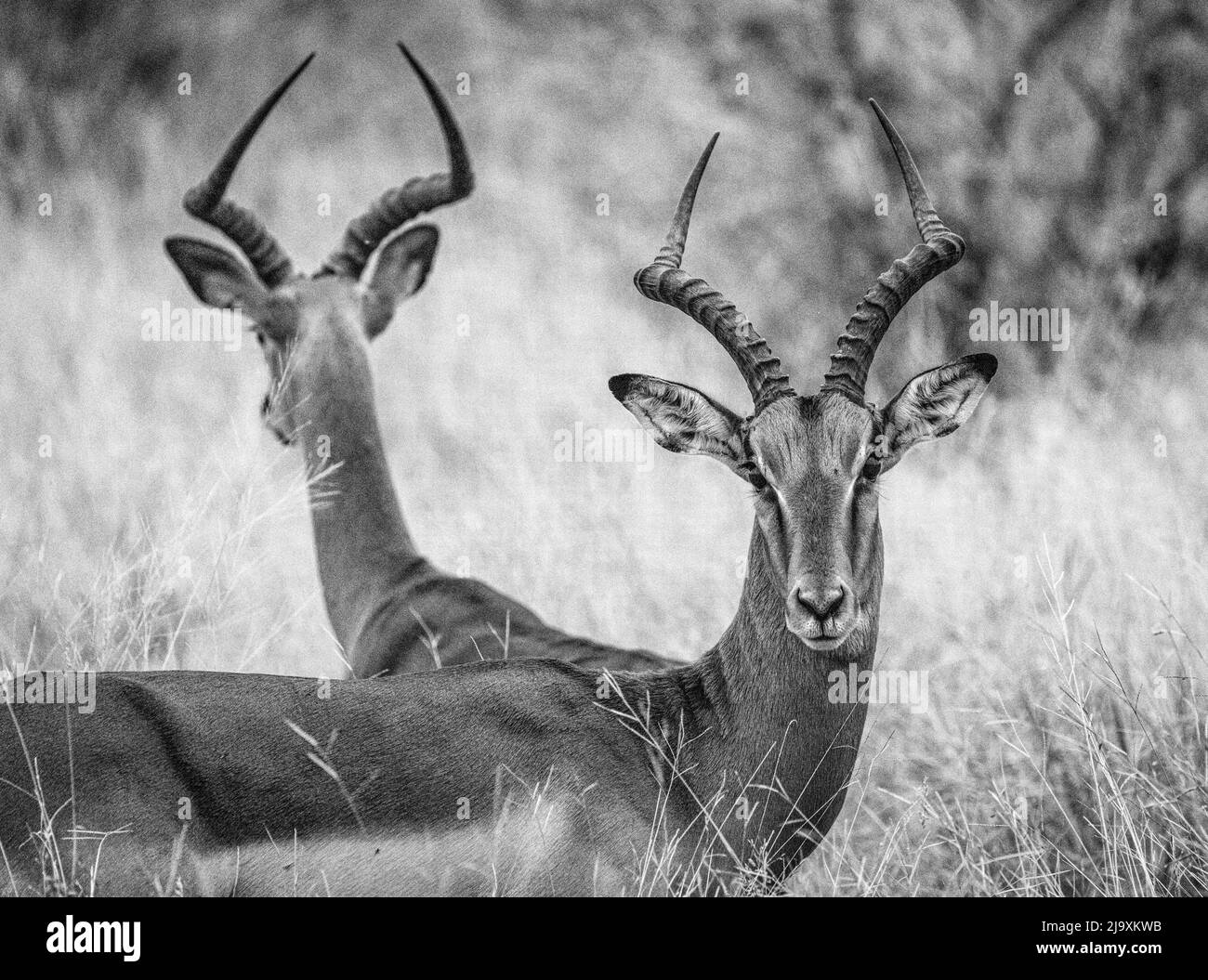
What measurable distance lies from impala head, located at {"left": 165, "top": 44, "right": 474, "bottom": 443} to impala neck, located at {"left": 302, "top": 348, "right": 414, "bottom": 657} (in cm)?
7

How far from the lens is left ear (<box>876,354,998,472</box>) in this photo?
569 cm

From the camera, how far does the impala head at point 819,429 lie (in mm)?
5191

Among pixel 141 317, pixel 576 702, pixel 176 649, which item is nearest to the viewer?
pixel 576 702

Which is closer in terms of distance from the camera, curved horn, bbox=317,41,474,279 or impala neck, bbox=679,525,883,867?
impala neck, bbox=679,525,883,867

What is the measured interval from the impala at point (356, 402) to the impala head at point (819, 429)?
4.40ft

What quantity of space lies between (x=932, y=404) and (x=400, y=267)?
408cm

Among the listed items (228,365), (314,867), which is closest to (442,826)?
(314,867)

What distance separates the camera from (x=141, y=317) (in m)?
12.7

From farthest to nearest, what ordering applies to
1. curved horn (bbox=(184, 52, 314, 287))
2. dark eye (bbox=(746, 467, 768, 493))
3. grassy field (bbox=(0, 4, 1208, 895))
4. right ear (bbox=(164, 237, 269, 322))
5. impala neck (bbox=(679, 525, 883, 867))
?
right ear (bbox=(164, 237, 269, 322)) → curved horn (bbox=(184, 52, 314, 287)) → grassy field (bbox=(0, 4, 1208, 895)) → dark eye (bbox=(746, 467, 768, 493)) → impala neck (bbox=(679, 525, 883, 867))

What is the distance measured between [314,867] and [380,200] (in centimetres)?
470
